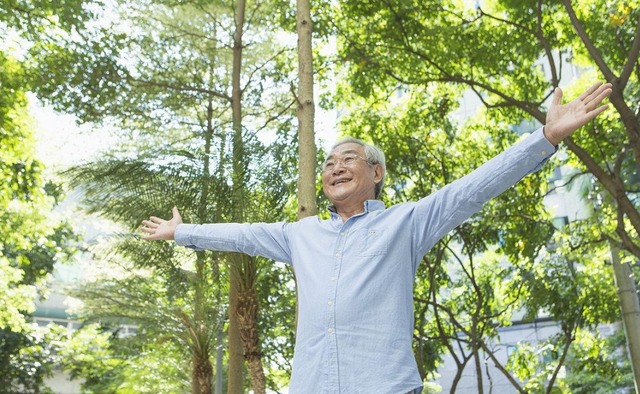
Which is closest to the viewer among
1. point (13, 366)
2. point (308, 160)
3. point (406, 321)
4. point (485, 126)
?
point (406, 321)

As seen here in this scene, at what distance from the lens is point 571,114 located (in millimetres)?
2324

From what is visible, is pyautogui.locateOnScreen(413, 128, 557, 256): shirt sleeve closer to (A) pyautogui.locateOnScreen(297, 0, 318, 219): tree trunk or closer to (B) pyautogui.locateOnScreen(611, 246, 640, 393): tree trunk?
(A) pyautogui.locateOnScreen(297, 0, 318, 219): tree trunk

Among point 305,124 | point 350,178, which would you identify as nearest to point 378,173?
point 350,178

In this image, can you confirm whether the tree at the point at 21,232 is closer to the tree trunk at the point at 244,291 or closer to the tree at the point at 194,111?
the tree at the point at 194,111

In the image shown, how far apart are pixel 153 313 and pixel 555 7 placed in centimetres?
830

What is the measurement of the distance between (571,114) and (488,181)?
355 millimetres

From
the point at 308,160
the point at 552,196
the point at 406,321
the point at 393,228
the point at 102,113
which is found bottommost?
the point at 406,321

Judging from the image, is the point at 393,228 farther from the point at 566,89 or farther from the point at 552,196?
the point at 552,196

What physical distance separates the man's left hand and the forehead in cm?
87

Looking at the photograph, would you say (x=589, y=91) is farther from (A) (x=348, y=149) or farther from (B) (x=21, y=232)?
(B) (x=21, y=232)

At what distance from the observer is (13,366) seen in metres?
19.8

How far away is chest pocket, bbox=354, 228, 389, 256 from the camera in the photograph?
2533 mm

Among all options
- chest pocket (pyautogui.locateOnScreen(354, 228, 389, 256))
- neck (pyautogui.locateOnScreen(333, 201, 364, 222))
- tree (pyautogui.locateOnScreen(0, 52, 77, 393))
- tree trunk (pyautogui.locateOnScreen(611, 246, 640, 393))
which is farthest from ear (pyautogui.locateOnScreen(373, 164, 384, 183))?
tree trunk (pyautogui.locateOnScreen(611, 246, 640, 393))

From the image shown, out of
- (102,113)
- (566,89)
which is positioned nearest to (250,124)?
(102,113)
